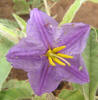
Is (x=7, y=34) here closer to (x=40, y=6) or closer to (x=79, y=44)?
(x=79, y=44)

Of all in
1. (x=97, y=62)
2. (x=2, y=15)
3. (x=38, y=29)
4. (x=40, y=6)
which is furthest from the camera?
(x=2, y=15)

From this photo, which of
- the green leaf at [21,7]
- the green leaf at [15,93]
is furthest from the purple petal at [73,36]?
the green leaf at [21,7]

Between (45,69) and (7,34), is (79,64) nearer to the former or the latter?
(45,69)

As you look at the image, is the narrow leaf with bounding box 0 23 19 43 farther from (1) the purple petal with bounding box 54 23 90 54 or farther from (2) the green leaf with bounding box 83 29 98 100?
(2) the green leaf with bounding box 83 29 98 100

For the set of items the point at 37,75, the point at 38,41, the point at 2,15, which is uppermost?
the point at 2,15

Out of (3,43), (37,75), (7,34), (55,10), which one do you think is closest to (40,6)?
(55,10)

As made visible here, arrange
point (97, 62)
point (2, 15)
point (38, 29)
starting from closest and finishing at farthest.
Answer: point (38, 29), point (97, 62), point (2, 15)

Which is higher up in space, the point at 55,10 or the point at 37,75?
the point at 55,10

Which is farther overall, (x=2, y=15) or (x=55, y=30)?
(x=2, y=15)
